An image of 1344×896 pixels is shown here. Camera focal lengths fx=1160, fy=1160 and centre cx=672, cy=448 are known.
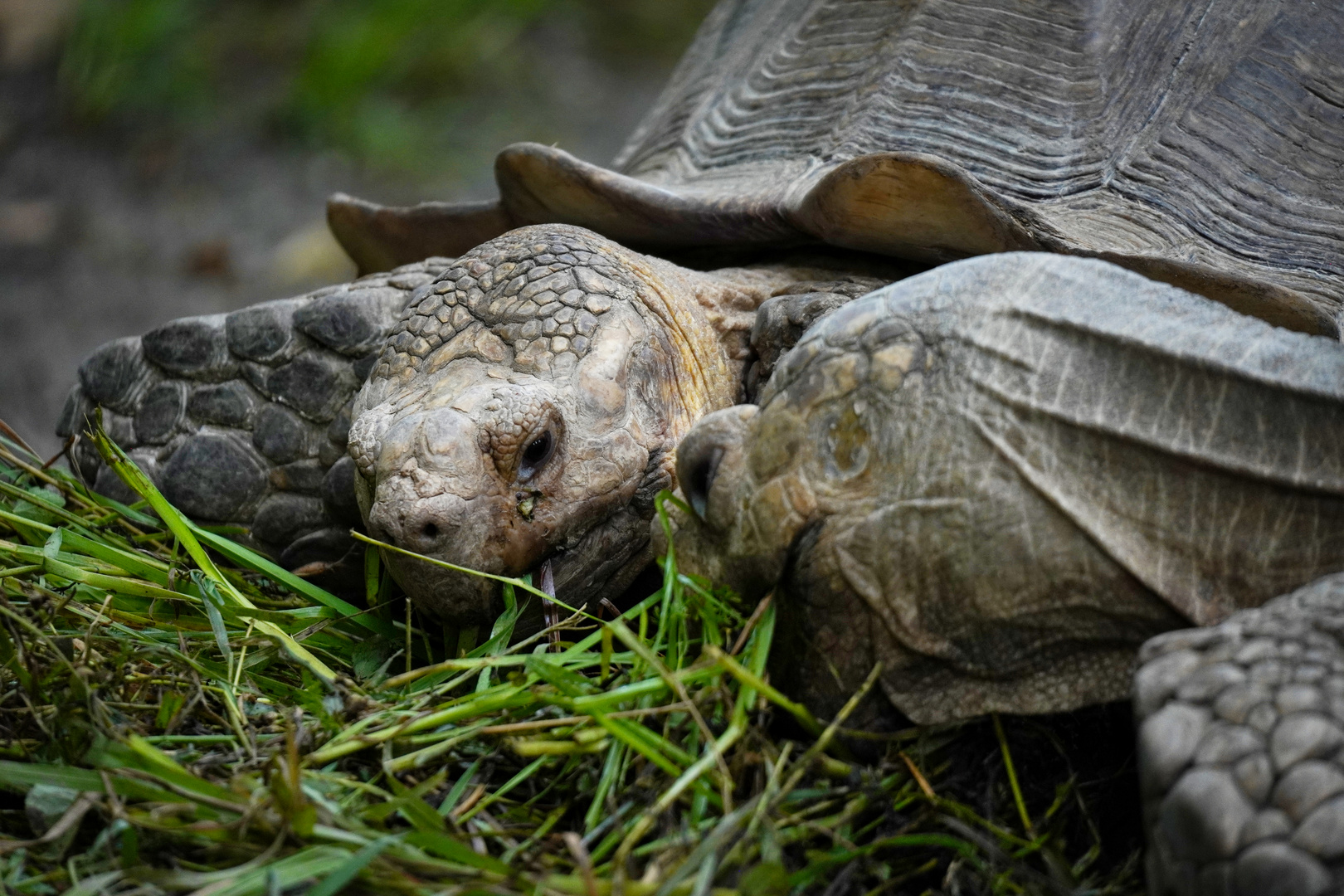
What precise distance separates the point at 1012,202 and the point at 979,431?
0.76 metres

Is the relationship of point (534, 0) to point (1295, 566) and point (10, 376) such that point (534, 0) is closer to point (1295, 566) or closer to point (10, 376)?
point (10, 376)

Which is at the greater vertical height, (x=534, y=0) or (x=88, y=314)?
(x=534, y=0)

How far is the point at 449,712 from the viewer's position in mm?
1585

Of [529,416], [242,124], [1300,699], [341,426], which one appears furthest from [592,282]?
[242,124]

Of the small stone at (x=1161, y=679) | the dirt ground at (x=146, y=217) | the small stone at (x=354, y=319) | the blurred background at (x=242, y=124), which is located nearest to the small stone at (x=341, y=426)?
the small stone at (x=354, y=319)

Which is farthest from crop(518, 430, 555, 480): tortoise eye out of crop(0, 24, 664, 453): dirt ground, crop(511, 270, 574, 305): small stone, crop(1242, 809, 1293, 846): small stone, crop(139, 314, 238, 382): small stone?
crop(0, 24, 664, 453): dirt ground

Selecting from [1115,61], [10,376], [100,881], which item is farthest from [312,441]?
[10,376]

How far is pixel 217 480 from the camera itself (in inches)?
100.0

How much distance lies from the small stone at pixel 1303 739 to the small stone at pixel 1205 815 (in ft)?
0.18

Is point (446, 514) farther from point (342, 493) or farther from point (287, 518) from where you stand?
point (287, 518)

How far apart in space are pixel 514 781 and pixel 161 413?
1.54 metres

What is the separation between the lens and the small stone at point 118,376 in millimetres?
2678

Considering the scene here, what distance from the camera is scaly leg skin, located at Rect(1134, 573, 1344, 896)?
1068 mm

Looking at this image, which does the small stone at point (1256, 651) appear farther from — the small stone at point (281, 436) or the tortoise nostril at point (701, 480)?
the small stone at point (281, 436)
